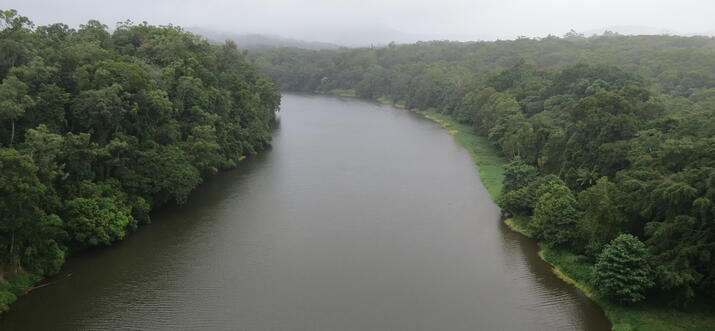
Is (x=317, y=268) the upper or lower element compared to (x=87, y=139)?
lower

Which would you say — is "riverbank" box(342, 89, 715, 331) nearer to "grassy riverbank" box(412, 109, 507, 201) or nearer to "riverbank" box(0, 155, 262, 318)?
"grassy riverbank" box(412, 109, 507, 201)

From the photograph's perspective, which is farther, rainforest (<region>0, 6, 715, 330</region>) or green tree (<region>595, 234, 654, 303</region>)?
rainforest (<region>0, 6, 715, 330</region>)

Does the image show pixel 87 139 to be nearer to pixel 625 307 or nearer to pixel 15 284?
pixel 15 284

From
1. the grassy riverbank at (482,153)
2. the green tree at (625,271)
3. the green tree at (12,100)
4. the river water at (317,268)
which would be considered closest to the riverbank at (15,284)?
the river water at (317,268)

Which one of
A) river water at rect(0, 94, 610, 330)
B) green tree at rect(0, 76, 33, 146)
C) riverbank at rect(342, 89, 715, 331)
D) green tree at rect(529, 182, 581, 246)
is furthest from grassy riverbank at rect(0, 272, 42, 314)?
green tree at rect(529, 182, 581, 246)

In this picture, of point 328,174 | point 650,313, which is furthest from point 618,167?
point 328,174

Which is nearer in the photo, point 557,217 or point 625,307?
point 625,307

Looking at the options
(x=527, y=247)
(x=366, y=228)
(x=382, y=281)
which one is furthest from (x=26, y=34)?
(x=527, y=247)
